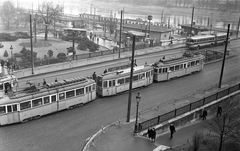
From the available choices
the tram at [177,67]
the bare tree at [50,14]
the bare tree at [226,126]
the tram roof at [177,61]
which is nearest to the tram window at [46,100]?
the bare tree at [226,126]

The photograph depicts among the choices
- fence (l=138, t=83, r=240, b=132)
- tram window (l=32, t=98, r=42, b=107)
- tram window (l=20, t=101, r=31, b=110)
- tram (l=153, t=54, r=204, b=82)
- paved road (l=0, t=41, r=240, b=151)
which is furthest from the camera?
tram (l=153, t=54, r=204, b=82)

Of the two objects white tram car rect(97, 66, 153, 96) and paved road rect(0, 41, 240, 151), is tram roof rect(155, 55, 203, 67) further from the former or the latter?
white tram car rect(97, 66, 153, 96)

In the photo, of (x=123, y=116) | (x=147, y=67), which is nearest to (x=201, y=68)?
(x=147, y=67)

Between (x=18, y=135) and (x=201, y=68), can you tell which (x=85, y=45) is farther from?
(x=18, y=135)

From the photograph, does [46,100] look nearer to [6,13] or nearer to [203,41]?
[203,41]

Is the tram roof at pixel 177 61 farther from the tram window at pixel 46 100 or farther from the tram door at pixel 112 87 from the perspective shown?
the tram window at pixel 46 100

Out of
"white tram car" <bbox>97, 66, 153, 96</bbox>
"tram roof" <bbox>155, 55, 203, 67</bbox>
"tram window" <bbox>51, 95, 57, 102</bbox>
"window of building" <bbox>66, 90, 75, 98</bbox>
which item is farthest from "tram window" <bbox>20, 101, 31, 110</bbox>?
"tram roof" <bbox>155, 55, 203, 67</bbox>
